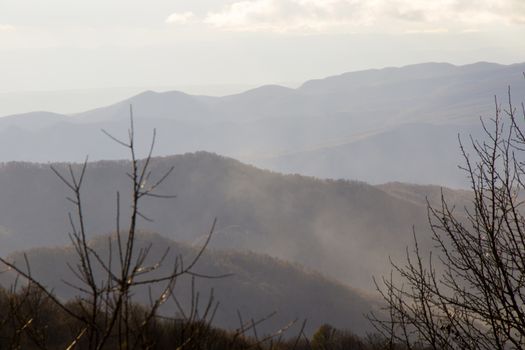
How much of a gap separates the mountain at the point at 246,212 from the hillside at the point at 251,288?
37689 mm

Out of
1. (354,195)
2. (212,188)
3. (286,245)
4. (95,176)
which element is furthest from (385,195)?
(95,176)

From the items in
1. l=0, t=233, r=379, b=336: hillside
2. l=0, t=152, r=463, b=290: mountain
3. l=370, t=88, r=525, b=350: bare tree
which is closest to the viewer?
l=370, t=88, r=525, b=350: bare tree

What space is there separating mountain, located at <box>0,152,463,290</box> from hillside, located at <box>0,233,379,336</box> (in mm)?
37689

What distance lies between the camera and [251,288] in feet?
348

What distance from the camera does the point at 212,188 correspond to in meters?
192

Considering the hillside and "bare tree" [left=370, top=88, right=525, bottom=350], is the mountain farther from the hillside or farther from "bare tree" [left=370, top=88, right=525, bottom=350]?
"bare tree" [left=370, top=88, right=525, bottom=350]

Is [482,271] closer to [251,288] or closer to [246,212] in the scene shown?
[251,288]

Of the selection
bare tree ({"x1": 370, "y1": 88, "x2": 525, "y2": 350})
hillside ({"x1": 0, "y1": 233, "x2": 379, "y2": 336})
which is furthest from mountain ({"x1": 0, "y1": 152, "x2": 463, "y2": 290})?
bare tree ({"x1": 370, "y1": 88, "x2": 525, "y2": 350})

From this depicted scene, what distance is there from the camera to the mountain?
164 meters

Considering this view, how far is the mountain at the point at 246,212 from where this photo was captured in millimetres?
164000

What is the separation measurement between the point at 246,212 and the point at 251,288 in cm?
7722

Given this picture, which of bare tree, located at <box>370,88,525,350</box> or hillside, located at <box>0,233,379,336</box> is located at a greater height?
bare tree, located at <box>370,88,525,350</box>

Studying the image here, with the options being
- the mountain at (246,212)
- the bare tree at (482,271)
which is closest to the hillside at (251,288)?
the mountain at (246,212)

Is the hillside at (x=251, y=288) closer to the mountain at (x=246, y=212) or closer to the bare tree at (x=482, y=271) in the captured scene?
the mountain at (x=246, y=212)
